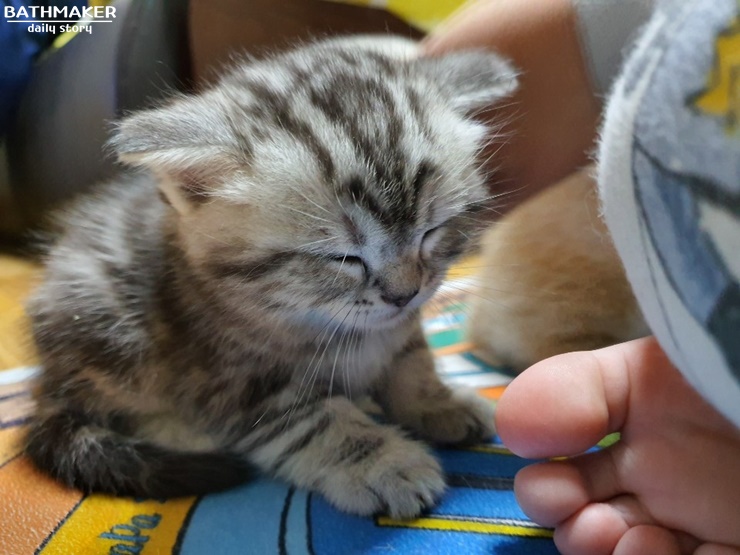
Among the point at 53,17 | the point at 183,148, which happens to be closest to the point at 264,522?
the point at 183,148

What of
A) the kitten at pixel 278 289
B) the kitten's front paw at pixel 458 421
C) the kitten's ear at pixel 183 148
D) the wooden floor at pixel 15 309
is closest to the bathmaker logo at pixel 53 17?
the wooden floor at pixel 15 309

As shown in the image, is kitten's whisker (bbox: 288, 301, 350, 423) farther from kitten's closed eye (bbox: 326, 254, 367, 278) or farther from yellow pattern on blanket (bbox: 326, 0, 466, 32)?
yellow pattern on blanket (bbox: 326, 0, 466, 32)

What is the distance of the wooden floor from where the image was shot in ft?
3.09

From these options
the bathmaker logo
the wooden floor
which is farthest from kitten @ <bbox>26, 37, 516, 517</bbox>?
the bathmaker logo

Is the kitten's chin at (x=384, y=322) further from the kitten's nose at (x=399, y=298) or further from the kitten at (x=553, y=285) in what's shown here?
the kitten at (x=553, y=285)

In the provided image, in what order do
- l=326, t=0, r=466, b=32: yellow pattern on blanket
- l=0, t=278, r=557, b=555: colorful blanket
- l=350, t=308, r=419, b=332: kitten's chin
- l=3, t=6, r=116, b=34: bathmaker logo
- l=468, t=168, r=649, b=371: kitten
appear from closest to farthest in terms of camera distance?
l=0, t=278, r=557, b=555: colorful blanket < l=350, t=308, r=419, b=332: kitten's chin < l=468, t=168, r=649, b=371: kitten < l=326, t=0, r=466, b=32: yellow pattern on blanket < l=3, t=6, r=116, b=34: bathmaker logo

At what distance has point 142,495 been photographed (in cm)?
69

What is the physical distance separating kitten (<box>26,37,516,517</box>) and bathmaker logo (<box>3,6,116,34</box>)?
877 mm

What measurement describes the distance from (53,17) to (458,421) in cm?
155

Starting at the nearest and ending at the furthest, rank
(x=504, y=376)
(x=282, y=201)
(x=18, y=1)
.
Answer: (x=282, y=201), (x=504, y=376), (x=18, y=1)

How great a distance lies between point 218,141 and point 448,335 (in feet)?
2.02

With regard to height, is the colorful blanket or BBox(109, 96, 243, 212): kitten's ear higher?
BBox(109, 96, 243, 212): kitten's ear

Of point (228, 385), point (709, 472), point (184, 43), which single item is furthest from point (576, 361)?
point (184, 43)

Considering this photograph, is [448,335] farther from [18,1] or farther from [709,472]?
[18,1]
